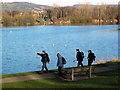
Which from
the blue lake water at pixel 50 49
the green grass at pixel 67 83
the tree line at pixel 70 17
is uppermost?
the tree line at pixel 70 17

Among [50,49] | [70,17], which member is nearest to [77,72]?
[50,49]

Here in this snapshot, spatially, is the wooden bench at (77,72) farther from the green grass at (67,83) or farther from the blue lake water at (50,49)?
the blue lake water at (50,49)

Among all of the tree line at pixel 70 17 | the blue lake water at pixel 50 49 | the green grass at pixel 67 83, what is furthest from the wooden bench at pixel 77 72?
the tree line at pixel 70 17

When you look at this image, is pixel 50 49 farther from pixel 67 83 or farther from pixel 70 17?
pixel 70 17

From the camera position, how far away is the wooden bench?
1066cm

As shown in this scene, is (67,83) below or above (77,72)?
below

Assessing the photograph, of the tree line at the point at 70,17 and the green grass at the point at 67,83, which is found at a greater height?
the tree line at the point at 70,17

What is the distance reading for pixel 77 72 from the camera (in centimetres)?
1112

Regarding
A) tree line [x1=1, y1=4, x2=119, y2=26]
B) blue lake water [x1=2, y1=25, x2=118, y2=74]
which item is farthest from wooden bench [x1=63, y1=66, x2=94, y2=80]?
tree line [x1=1, y1=4, x2=119, y2=26]

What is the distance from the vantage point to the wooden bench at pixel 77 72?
10658 mm

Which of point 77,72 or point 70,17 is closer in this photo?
point 77,72

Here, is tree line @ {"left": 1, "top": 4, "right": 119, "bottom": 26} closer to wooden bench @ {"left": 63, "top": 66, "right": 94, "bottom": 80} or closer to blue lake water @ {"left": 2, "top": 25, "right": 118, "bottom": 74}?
blue lake water @ {"left": 2, "top": 25, "right": 118, "bottom": 74}

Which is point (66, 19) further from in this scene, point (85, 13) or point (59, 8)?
point (59, 8)

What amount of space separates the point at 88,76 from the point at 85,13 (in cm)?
10250
